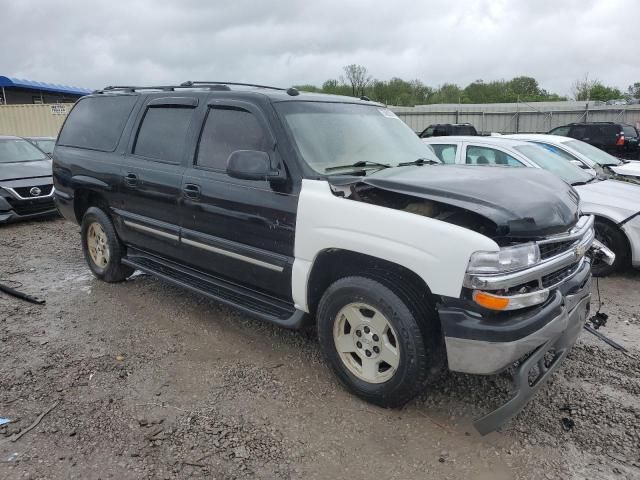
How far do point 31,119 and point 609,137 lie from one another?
73.0ft

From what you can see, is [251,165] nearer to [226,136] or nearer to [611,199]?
[226,136]

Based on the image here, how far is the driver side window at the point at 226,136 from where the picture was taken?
150 inches

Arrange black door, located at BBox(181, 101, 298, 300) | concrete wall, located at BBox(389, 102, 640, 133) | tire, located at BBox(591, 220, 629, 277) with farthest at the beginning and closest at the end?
concrete wall, located at BBox(389, 102, 640, 133)
tire, located at BBox(591, 220, 629, 277)
black door, located at BBox(181, 101, 298, 300)

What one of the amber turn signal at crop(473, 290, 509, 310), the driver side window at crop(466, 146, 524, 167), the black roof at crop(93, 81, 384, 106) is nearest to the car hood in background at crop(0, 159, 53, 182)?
the black roof at crop(93, 81, 384, 106)

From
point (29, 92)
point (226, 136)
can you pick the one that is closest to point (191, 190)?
point (226, 136)

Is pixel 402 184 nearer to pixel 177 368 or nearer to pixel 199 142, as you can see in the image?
pixel 199 142

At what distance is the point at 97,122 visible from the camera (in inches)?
213

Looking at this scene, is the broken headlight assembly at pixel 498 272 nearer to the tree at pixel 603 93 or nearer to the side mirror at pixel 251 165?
the side mirror at pixel 251 165

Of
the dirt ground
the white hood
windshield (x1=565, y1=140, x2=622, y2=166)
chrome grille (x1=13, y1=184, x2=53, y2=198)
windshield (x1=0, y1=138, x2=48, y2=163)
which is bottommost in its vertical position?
the dirt ground

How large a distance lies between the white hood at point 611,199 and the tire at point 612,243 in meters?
0.13

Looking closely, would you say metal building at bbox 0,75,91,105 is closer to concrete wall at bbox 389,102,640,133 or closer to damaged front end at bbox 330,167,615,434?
concrete wall at bbox 389,102,640,133

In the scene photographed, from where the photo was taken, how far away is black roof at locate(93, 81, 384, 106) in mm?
3974

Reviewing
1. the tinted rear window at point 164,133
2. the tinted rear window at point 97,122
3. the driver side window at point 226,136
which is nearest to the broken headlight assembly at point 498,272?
the driver side window at point 226,136

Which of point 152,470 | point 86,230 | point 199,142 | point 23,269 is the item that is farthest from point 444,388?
point 23,269
